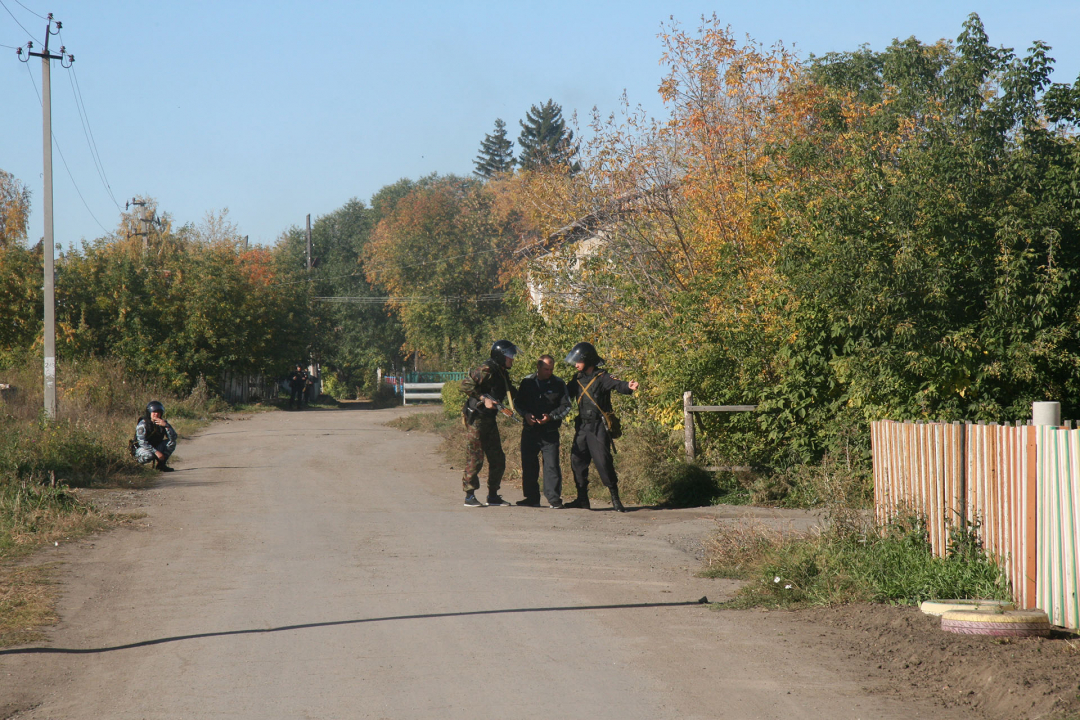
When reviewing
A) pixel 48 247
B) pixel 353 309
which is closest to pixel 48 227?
pixel 48 247

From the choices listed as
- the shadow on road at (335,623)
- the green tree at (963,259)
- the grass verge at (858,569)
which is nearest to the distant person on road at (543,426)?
the green tree at (963,259)

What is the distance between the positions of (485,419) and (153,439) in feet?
22.6

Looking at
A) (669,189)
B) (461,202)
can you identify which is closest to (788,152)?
(669,189)

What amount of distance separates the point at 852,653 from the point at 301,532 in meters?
6.25

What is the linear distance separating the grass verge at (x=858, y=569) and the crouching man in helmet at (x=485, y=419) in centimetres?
467

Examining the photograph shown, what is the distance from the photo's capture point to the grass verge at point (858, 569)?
22.8ft

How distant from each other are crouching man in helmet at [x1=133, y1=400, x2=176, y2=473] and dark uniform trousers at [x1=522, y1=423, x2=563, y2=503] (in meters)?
6.80

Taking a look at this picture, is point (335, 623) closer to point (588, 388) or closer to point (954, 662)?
point (954, 662)

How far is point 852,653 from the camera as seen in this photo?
597 centimetres

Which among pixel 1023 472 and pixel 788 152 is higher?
pixel 788 152

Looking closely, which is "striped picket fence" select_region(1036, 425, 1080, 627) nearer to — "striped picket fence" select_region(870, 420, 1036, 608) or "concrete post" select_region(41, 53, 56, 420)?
"striped picket fence" select_region(870, 420, 1036, 608)

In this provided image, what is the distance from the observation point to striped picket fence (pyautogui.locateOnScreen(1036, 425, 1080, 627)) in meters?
5.83

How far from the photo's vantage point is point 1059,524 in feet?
19.6

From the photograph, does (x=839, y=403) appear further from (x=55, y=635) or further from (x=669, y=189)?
(x=55, y=635)
